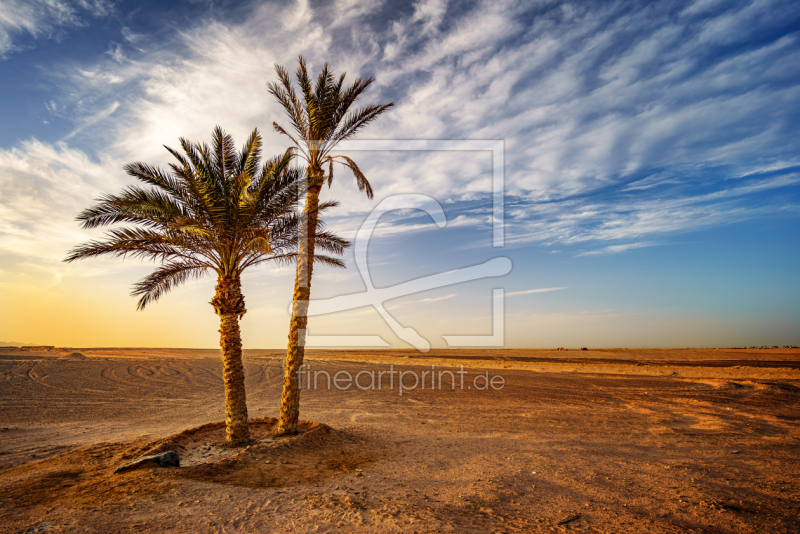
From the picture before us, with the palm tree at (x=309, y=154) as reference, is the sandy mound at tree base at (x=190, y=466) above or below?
below

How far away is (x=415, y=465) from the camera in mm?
9031

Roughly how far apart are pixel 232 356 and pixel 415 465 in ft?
18.0

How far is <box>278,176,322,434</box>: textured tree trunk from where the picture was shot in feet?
36.0

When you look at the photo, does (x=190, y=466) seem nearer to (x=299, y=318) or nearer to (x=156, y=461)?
(x=156, y=461)

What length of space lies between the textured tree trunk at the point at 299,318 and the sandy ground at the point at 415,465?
762 mm

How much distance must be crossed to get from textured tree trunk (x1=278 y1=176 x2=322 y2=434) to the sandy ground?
762 mm

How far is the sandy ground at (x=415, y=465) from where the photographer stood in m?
5.99

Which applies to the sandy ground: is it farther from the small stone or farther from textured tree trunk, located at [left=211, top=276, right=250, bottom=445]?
textured tree trunk, located at [left=211, top=276, right=250, bottom=445]
